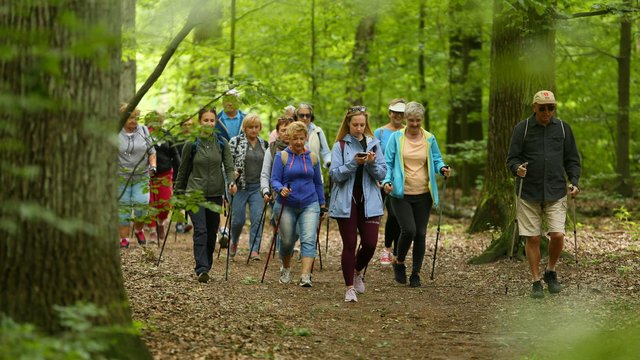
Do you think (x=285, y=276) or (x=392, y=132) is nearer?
(x=285, y=276)

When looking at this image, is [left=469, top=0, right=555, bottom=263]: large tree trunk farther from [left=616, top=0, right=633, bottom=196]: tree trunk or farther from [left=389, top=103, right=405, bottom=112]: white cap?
[left=616, top=0, right=633, bottom=196]: tree trunk

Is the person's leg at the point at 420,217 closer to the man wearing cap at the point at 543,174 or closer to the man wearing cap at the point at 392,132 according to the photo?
the man wearing cap at the point at 392,132

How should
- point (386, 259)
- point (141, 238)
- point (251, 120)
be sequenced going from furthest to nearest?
point (141, 238), point (386, 259), point (251, 120)

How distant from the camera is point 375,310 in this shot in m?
8.70

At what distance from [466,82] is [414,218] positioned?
12.0m

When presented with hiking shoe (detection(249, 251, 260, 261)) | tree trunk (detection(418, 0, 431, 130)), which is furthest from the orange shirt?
tree trunk (detection(418, 0, 431, 130))

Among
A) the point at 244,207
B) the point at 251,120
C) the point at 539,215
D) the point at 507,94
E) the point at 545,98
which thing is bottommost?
the point at 244,207

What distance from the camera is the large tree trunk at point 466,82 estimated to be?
20891mm

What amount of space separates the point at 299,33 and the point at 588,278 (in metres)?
12.9

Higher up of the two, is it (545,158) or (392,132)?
(392,132)

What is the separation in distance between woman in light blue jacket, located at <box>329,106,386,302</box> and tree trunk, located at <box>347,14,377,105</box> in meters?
11.0

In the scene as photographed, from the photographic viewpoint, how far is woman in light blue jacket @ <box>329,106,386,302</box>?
9328 mm

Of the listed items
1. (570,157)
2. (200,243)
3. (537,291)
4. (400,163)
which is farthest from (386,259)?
(570,157)

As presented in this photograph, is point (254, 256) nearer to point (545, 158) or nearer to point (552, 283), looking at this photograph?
point (552, 283)
